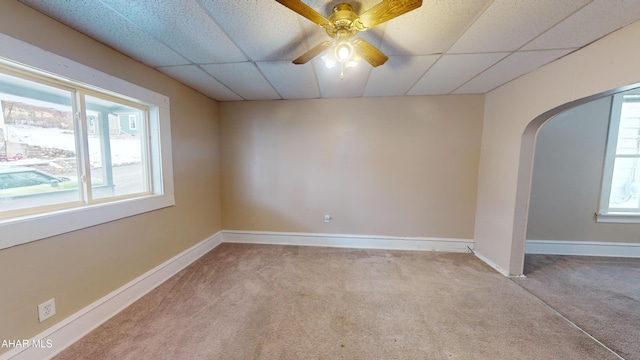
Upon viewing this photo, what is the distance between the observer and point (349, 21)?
4.30ft

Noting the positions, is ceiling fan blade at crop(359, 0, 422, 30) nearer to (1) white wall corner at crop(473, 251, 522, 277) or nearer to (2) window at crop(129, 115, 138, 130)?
(2) window at crop(129, 115, 138, 130)

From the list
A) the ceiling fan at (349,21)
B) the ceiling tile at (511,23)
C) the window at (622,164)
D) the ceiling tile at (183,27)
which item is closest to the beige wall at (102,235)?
the ceiling tile at (183,27)

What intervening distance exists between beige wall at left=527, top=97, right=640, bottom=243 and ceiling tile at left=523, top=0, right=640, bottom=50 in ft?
5.48

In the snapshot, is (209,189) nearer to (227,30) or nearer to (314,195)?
(314,195)

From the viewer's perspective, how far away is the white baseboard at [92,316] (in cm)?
140

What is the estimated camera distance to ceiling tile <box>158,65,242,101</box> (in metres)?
2.23

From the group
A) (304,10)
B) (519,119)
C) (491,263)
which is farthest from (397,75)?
(491,263)

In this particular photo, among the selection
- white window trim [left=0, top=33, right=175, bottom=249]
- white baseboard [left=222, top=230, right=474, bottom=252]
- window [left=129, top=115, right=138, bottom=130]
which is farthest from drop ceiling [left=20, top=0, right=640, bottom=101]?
white baseboard [left=222, top=230, right=474, bottom=252]

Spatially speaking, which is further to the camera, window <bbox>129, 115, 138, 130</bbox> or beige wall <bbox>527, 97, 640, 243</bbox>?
beige wall <bbox>527, 97, 640, 243</bbox>

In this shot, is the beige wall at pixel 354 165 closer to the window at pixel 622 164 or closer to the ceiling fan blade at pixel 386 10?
the window at pixel 622 164

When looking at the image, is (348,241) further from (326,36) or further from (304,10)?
(304,10)

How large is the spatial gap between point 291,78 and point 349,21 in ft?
4.17

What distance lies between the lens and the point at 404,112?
314 cm

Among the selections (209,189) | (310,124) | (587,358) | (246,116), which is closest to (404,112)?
(310,124)
